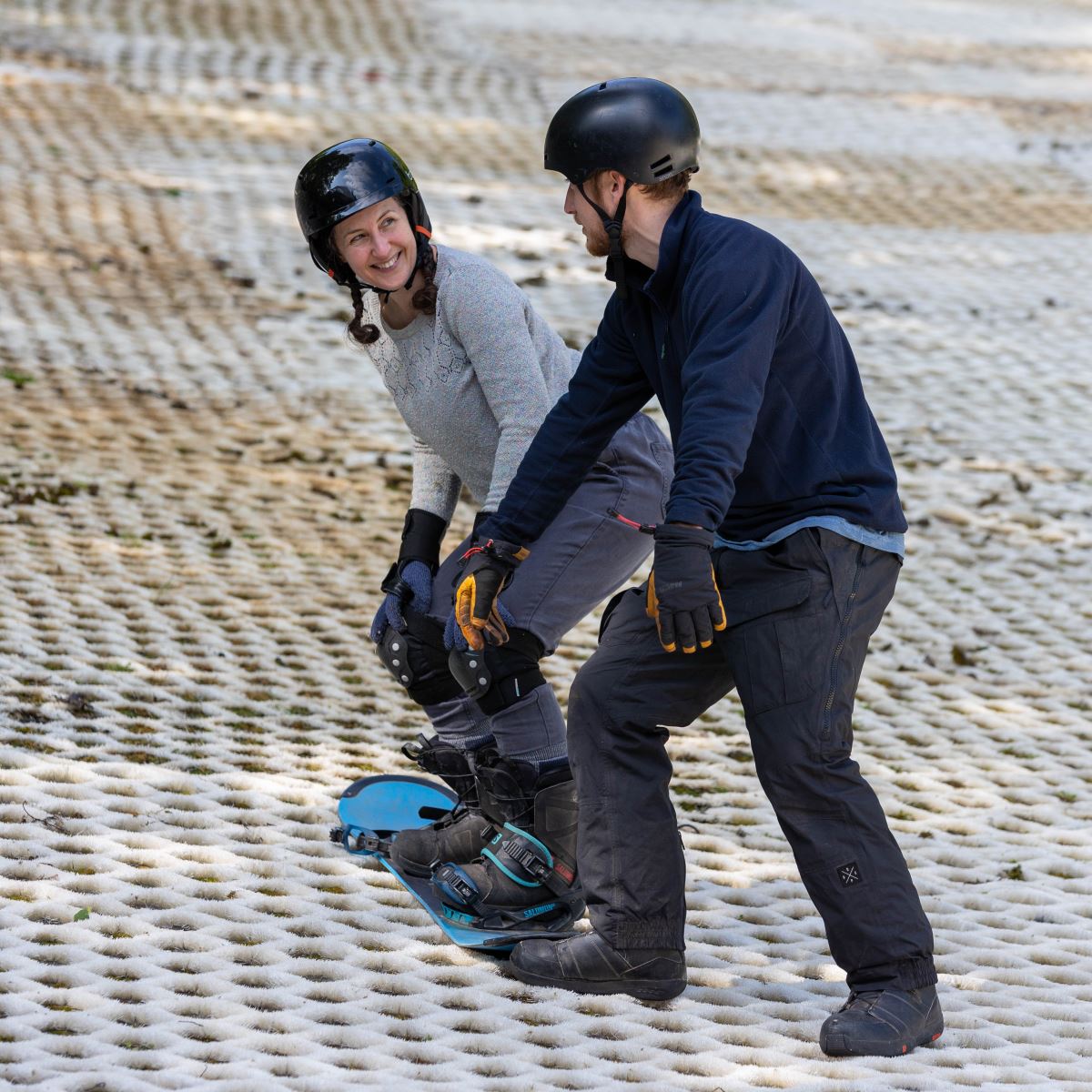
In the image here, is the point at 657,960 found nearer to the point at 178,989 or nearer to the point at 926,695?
the point at 178,989

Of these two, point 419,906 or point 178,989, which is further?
point 419,906

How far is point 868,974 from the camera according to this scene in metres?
3.35

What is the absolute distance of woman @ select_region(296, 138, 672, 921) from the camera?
381cm

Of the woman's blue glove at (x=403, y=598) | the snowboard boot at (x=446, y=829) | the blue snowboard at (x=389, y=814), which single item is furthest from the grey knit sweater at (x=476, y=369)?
the blue snowboard at (x=389, y=814)

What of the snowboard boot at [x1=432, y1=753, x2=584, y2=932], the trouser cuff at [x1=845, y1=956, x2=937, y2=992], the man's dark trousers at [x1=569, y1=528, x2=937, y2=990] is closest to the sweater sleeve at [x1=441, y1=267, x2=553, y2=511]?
the man's dark trousers at [x1=569, y1=528, x2=937, y2=990]

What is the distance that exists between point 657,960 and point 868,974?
19.8 inches

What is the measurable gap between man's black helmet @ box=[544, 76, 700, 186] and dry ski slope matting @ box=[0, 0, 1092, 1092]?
140 centimetres

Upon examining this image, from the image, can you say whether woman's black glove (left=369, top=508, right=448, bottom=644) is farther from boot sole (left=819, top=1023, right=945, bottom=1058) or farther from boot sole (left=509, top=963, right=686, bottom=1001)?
boot sole (left=819, top=1023, right=945, bottom=1058)

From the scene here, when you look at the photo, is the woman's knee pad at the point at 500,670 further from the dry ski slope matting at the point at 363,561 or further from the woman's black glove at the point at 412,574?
the dry ski slope matting at the point at 363,561

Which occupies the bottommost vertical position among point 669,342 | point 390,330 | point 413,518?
point 413,518

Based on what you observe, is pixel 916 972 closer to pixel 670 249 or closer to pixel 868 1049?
pixel 868 1049

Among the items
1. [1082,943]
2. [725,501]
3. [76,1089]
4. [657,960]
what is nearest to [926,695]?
[1082,943]

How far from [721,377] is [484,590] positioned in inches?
34.7

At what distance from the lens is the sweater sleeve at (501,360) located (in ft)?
12.5
